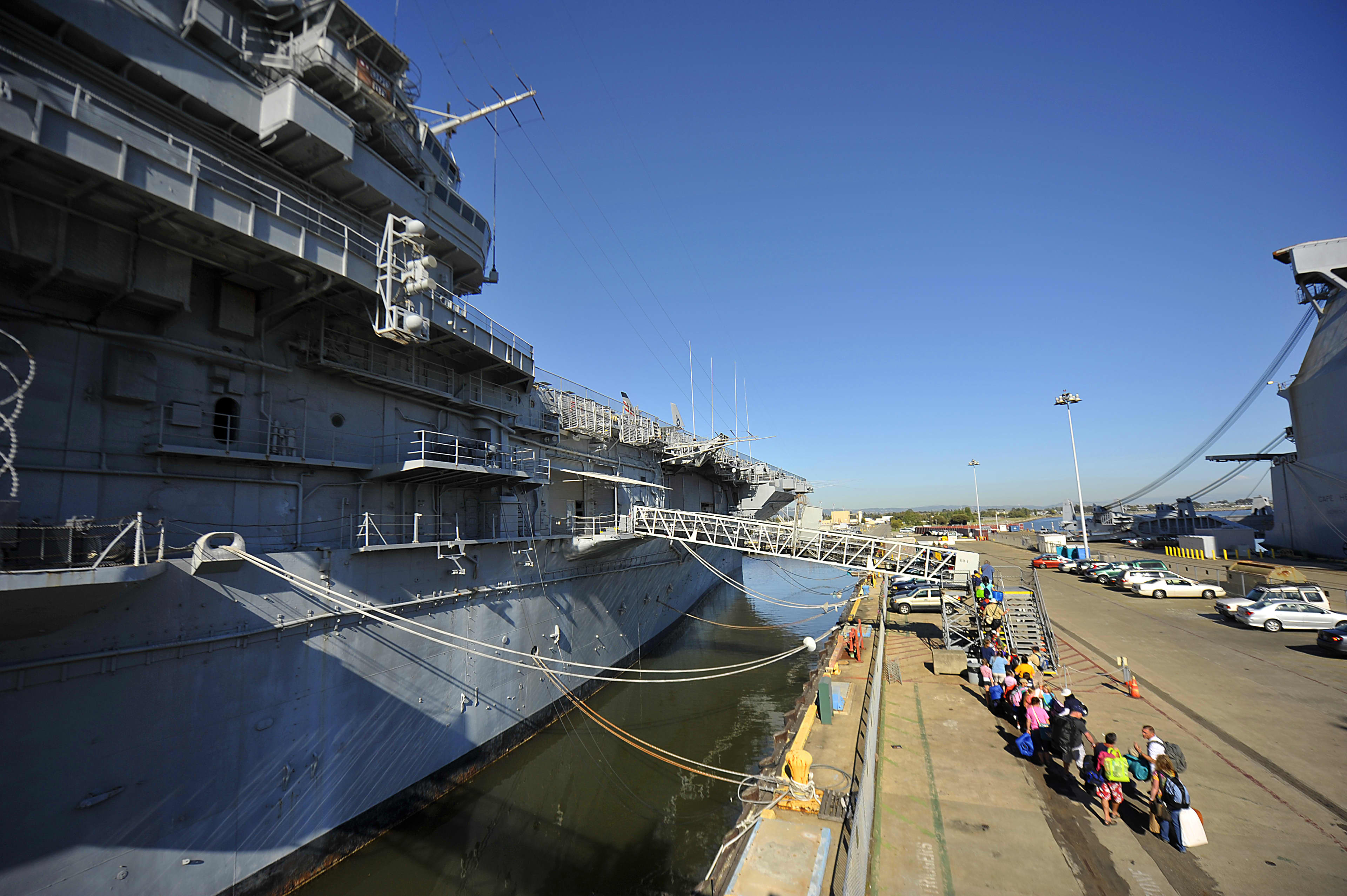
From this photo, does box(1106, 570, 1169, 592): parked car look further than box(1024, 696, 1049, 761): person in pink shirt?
Yes

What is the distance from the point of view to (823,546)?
16.3 meters

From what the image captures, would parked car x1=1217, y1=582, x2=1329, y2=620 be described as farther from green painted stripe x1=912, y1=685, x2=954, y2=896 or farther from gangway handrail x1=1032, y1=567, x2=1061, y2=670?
green painted stripe x1=912, y1=685, x2=954, y2=896

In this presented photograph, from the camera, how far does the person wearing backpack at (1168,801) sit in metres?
6.77

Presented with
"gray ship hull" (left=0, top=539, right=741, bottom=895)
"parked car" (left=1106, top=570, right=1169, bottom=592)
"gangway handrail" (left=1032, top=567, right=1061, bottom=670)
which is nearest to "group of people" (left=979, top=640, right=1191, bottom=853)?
"gangway handrail" (left=1032, top=567, right=1061, bottom=670)

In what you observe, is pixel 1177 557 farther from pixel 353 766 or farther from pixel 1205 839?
pixel 353 766

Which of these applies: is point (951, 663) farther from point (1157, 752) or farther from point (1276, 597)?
point (1276, 597)

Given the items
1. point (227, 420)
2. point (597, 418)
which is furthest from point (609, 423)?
point (227, 420)

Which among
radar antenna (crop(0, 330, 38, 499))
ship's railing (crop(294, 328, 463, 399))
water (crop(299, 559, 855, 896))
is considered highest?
ship's railing (crop(294, 328, 463, 399))

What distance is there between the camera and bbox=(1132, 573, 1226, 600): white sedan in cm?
2364

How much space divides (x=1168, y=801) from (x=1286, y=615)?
17239 millimetres

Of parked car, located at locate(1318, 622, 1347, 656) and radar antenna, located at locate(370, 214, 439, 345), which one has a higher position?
radar antenna, located at locate(370, 214, 439, 345)

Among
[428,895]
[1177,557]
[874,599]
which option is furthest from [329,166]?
[1177,557]

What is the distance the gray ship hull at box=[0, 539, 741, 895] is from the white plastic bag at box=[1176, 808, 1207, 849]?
40.6 feet

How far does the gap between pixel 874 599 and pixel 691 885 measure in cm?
2254
